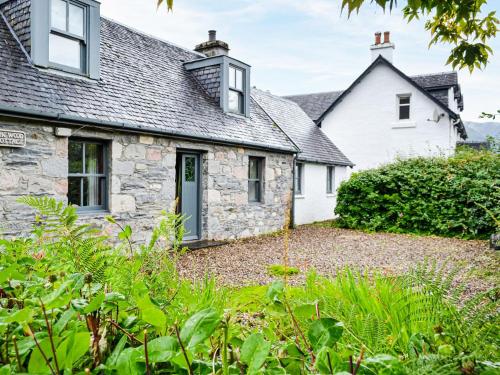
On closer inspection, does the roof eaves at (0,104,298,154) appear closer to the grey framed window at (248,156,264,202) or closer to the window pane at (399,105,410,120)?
the grey framed window at (248,156,264,202)

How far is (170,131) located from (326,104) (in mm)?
18042

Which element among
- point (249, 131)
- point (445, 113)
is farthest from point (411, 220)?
point (445, 113)

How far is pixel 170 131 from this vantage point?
894 centimetres

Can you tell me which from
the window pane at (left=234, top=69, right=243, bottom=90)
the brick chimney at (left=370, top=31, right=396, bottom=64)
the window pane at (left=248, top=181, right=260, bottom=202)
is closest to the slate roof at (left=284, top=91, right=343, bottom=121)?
the brick chimney at (left=370, top=31, right=396, bottom=64)

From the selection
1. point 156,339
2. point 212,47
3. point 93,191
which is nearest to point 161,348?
point 156,339

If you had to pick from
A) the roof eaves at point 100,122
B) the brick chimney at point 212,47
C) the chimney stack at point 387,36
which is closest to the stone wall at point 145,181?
the roof eaves at point 100,122

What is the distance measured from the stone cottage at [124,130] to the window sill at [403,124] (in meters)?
9.72

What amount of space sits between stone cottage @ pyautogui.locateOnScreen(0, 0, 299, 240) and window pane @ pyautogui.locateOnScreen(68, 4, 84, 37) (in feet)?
0.07

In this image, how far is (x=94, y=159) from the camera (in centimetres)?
808

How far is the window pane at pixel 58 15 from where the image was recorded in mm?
8055

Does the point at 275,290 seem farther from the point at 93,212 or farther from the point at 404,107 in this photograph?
the point at 404,107

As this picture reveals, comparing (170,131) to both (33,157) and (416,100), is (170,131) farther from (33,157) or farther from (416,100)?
(416,100)

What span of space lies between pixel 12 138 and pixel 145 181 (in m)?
2.74

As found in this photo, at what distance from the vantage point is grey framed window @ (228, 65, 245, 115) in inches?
489
